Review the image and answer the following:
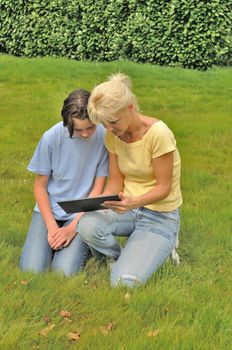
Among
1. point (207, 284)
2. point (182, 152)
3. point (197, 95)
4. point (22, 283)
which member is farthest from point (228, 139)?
point (22, 283)

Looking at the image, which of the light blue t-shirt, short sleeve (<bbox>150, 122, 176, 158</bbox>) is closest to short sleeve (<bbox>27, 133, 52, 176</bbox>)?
the light blue t-shirt

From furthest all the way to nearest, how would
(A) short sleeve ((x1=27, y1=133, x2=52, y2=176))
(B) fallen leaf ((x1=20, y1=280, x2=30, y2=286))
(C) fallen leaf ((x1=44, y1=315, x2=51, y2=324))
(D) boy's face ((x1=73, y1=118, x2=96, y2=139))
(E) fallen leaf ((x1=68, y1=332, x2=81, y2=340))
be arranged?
1. (A) short sleeve ((x1=27, y1=133, x2=52, y2=176))
2. (D) boy's face ((x1=73, y1=118, x2=96, y2=139))
3. (B) fallen leaf ((x1=20, y1=280, x2=30, y2=286))
4. (C) fallen leaf ((x1=44, y1=315, x2=51, y2=324))
5. (E) fallen leaf ((x1=68, y1=332, x2=81, y2=340))

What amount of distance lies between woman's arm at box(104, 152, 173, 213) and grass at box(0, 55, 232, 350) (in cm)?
48

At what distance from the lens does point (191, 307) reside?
3.80 meters

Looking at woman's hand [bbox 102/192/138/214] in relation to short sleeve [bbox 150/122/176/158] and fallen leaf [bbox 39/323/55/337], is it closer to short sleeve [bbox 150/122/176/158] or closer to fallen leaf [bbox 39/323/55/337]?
short sleeve [bbox 150/122/176/158]

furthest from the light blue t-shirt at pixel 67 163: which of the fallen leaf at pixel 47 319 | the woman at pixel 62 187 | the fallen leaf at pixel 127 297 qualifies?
the fallen leaf at pixel 47 319

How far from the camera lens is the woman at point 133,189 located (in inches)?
153

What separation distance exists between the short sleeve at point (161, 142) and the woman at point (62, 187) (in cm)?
44

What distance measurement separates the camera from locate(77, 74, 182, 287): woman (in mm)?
3888

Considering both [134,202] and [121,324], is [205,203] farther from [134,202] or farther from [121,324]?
[121,324]

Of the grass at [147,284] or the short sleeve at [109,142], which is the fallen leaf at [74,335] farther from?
the short sleeve at [109,142]

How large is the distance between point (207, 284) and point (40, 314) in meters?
1.11

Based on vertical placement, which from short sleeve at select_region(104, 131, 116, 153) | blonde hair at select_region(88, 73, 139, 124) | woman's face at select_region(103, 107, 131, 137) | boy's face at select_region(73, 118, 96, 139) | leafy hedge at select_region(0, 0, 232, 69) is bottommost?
leafy hedge at select_region(0, 0, 232, 69)

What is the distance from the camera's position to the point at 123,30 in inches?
486
